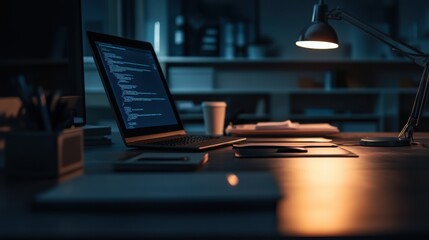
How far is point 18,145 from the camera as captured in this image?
2.52 ft

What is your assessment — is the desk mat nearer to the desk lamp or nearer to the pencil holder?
the desk lamp

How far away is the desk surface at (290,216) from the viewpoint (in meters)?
0.47

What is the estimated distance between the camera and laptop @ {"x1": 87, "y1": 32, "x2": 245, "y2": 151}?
4.09 ft

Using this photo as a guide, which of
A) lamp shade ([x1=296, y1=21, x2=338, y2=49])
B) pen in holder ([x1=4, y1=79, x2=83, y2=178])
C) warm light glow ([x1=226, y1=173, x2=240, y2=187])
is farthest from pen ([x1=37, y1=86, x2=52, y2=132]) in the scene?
lamp shade ([x1=296, y1=21, x2=338, y2=49])

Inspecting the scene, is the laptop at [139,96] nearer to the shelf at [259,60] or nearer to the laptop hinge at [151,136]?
the laptop hinge at [151,136]

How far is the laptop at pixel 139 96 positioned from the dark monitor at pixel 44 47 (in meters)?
0.07

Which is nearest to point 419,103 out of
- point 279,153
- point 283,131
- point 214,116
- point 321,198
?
point 283,131

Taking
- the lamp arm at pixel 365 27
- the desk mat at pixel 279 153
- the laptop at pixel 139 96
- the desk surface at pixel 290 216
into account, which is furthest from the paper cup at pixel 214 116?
the desk surface at pixel 290 216

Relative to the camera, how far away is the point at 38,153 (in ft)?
2.50

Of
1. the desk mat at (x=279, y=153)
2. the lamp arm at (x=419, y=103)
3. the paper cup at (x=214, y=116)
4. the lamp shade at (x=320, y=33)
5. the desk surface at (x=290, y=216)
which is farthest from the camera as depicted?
the paper cup at (x=214, y=116)

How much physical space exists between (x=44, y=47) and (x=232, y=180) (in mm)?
622

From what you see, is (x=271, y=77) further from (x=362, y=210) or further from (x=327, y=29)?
(x=362, y=210)

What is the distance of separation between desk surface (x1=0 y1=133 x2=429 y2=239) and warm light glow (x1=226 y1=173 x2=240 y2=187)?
0.22ft

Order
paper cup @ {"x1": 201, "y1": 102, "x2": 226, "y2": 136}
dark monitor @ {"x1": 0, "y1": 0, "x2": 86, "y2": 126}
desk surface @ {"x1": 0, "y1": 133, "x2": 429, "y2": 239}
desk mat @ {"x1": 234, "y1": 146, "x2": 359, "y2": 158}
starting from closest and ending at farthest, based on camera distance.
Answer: desk surface @ {"x1": 0, "y1": 133, "x2": 429, "y2": 239}, dark monitor @ {"x1": 0, "y1": 0, "x2": 86, "y2": 126}, desk mat @ {"x1": 234, "y1": 146, "x2": 359, "y2": 158}, paper cup @ {"x1": 201, "y1": 102, "x2": 226, "y2": 136}
